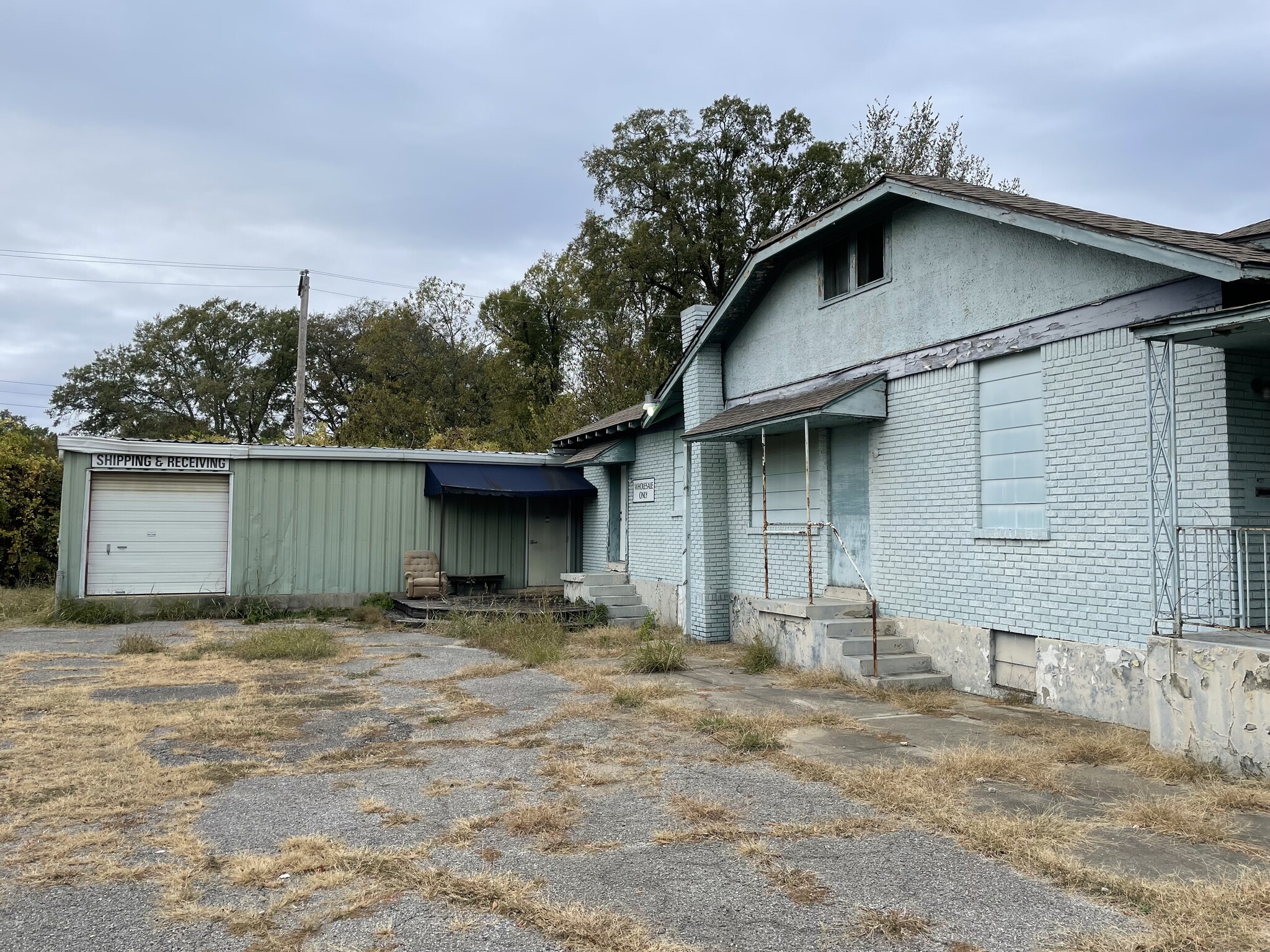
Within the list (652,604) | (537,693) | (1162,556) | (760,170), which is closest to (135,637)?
(537,693)

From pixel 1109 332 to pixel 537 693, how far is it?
21.5ft

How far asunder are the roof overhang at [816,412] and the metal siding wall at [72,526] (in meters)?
11.2

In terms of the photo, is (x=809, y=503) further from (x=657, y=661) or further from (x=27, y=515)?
(x=27, y=515)

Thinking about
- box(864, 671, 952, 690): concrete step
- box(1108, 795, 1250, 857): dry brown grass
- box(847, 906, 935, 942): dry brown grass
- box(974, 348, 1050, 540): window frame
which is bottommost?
box(847, 906, 935, 942): dry brown grass

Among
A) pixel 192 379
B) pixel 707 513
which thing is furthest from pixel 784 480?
pixel 192 379

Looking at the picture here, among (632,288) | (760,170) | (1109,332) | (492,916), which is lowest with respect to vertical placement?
(492,916)

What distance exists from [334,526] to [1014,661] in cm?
1297

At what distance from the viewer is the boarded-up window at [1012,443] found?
28.4ft

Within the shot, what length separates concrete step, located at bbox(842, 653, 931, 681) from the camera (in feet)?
31.6

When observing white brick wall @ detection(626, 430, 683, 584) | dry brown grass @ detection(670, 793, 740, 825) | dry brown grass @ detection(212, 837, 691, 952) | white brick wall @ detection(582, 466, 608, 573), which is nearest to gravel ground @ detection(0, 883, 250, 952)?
dry brown grass @ detection(212, 837, 691, 952)

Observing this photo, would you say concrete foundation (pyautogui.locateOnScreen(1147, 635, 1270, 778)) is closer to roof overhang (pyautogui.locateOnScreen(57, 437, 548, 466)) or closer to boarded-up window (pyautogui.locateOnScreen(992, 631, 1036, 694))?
boarded-up window (pyautogui.locateOnScreen(992, 631, 1036, 694))

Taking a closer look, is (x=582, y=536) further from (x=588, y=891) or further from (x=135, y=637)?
(x=588, y=891)

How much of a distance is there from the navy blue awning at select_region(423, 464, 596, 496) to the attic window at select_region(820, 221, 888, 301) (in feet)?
26.7

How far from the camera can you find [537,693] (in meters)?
9.50
